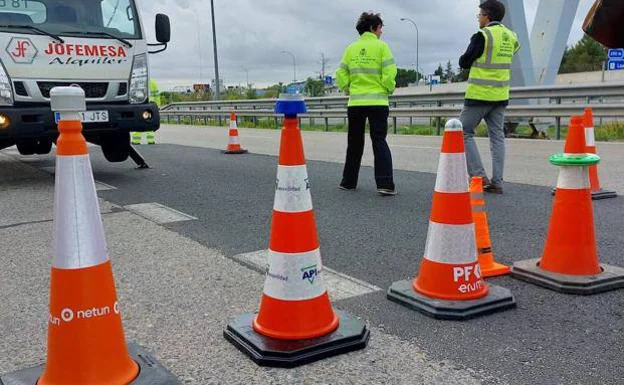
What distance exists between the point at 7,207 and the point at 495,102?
5390 mm

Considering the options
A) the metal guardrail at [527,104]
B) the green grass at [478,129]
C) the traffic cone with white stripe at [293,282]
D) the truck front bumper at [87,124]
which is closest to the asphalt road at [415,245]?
the traffic cone with white stripe at [293,282]

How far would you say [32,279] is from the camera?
3754 mm

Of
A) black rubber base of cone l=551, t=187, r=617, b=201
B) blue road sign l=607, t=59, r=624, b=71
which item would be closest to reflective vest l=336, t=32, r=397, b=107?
black rubber base of cone l=551, t=187, r=617, b=201

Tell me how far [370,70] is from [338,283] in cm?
357

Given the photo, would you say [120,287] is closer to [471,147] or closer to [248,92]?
[471,147]

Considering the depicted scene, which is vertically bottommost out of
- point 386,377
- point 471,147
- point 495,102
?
point 386,377

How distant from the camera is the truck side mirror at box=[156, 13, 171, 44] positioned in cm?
811

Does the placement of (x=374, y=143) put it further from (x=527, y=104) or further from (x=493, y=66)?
(x=527, y=104)

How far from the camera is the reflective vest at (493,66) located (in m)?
6.38

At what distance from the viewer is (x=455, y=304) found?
3.05 m

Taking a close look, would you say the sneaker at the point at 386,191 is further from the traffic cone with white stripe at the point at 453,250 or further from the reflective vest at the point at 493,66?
the traffic cone with white stripe at the point at 453,250

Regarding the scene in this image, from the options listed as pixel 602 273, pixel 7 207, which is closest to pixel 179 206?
pixel 7 207

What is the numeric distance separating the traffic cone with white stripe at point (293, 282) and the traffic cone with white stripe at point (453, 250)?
0.58m

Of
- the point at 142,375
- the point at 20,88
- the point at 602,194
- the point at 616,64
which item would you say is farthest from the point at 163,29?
the point at 616,64
